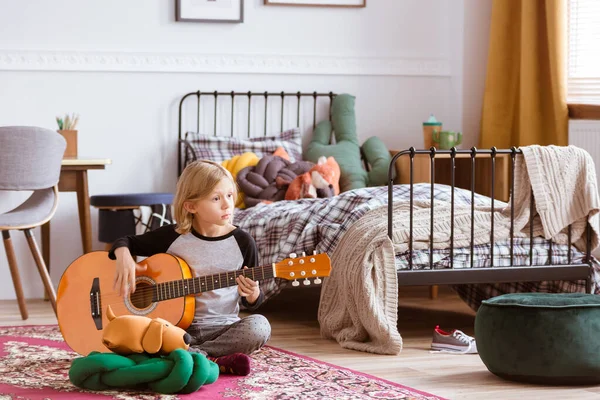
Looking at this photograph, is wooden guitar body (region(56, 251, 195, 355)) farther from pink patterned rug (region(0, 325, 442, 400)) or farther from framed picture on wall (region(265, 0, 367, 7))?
framed picture on wall (region(265, 0, 367, 7))

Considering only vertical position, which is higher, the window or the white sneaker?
the window

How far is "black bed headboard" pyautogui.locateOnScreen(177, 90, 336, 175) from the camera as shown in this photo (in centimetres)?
429

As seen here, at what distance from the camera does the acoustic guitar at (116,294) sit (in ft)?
7.95

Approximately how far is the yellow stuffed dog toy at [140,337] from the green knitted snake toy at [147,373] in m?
0.05

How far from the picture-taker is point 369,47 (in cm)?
449

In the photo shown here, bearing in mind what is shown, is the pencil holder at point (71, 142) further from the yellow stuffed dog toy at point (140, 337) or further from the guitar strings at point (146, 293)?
the yellow stuffed dog toy at point (140, 337)

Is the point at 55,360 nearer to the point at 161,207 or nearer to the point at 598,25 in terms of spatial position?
the point at 161,207

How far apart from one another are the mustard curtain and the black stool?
158 centimetres

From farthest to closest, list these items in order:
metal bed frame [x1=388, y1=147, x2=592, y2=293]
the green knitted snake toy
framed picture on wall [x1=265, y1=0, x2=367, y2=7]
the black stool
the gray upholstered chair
Result: framed picture on wall [x1=265, y1=0, x2=367, y2=7] → the black stool → the gray upholstered chair → metal bed frame [x1=388, y1=147, x2=592, y2=293] → the green knitted snake toy

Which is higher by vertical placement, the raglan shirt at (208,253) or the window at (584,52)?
the window at (584,52)

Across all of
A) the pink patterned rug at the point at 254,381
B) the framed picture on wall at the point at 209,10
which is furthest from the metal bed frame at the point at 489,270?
the framed picture on wall at the point at 209,10

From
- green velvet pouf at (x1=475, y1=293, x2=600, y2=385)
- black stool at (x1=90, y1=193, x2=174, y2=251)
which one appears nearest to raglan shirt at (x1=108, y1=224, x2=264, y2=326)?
green velvet pouf at (x1=475, y1=293, x2=600, y2=385)

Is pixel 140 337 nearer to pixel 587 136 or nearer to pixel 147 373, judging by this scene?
pixel 147 373

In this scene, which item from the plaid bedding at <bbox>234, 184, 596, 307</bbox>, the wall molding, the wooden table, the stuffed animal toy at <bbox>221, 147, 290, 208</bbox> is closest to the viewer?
the plaid bedding at <bbox>234, 184, 596, 307</bbox>
